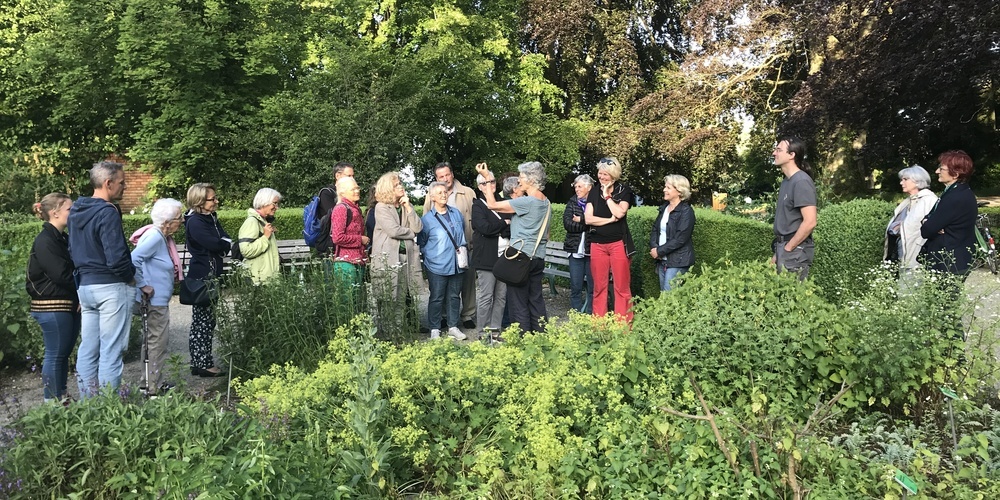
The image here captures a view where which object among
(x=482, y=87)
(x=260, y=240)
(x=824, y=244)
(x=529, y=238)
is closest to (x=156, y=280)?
(x=260, y=240)

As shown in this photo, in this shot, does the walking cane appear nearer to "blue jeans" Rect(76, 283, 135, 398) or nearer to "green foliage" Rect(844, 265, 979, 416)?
"blue jeans" Rect(76, 283, 135, 398)

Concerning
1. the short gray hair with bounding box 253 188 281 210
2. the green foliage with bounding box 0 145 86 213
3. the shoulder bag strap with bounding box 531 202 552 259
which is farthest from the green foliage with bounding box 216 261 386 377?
the green foliage with bounding box 0 145 86 213

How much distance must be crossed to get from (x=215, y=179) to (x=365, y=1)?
25.0 feet

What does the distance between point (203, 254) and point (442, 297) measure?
7.65 ft

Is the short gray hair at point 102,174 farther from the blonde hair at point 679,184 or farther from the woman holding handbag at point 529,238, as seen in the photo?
the blonde hair at point 679,184

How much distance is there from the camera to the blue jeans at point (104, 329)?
4918mm

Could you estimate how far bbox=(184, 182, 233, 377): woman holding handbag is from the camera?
19.9 feet

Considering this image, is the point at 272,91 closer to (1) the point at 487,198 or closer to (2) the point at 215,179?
(2) the point at 215,179

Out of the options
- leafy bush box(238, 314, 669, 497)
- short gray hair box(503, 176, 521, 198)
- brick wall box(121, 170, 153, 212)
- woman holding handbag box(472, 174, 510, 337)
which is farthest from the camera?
brick wall box(121, 170, 153, 212)

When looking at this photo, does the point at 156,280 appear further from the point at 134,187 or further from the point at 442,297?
the point at 134,187

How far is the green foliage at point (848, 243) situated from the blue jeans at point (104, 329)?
678 centimetres

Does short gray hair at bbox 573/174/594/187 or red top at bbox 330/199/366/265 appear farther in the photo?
short gray hair at bbox 573/174/594/187

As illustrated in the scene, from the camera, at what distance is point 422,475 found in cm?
383

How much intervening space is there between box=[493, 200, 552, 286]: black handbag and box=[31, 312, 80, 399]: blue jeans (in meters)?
3.38
